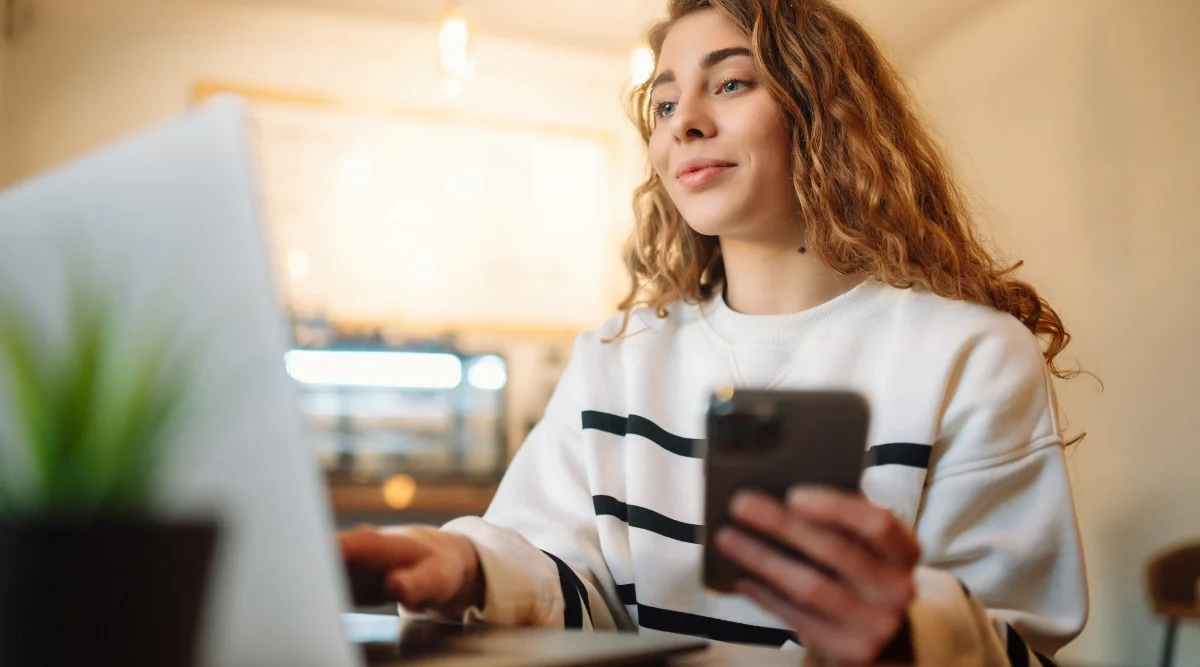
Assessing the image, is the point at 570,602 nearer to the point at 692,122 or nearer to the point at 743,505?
the point at 743,505

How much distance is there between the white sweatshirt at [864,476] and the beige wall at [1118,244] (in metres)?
1.33

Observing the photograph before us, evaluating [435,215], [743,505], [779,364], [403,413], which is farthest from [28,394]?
[435,215]

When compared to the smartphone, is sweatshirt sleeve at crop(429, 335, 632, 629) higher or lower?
lower

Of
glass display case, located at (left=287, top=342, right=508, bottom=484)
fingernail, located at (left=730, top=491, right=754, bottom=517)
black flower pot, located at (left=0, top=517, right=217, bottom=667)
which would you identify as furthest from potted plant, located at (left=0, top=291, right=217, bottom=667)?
glass display case, located at (left=287, top=342, right=508, bottom=484)

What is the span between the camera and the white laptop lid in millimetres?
254

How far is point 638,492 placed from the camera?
2.92 ft

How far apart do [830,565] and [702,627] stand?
438 millimetres

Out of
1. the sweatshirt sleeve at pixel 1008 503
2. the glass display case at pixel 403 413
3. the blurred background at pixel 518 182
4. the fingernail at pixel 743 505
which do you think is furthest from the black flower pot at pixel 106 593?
the glass display case at pixel 403 413

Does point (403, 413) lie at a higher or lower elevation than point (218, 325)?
lower

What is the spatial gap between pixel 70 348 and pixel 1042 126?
2.84 m

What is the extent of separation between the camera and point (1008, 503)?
29.0 inches

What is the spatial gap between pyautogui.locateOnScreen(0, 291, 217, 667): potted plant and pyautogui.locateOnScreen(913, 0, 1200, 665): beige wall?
6.77ft

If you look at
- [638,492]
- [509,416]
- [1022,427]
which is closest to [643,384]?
[638,492]

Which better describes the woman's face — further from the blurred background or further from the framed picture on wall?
the framed picture on wall
